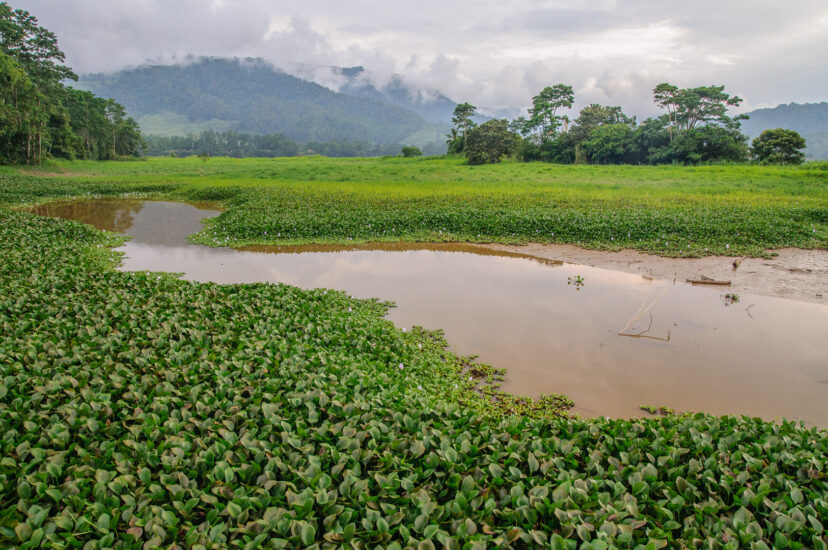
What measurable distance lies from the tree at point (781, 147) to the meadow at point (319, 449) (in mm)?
43768

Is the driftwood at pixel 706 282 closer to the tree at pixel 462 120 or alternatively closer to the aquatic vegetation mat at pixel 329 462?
the aquatic vegetation mat at pixel 329 462

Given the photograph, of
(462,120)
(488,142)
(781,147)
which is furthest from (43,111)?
(781,147)

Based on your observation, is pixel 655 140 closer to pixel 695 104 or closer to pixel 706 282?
pixel 695 104

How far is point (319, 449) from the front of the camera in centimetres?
376

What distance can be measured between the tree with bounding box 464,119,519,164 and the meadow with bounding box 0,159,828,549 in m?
38.3

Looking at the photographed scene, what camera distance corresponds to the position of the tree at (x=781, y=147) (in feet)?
123

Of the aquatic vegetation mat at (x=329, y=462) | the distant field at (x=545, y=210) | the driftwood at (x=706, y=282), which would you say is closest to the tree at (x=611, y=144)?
the distant field at (x=545, y=210)

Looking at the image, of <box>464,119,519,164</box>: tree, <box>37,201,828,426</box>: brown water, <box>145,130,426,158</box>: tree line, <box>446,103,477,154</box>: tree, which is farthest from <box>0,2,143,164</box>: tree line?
<box>145,130,426,158</box>: tree line

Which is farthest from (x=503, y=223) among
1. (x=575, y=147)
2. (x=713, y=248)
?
(x=575, y=147)

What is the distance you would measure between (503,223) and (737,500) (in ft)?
42.7

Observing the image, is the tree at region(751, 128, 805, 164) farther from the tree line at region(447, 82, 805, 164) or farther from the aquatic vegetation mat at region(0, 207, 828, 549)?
the aquatic vegetation mat at region(0, 207, 828, 549)

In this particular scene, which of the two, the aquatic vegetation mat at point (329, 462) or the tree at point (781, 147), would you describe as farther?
the tree at point (781, 147)

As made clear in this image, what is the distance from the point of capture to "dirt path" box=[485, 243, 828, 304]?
10336mm

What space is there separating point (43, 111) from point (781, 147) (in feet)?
202
